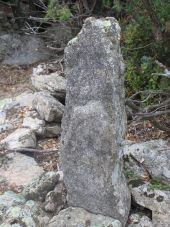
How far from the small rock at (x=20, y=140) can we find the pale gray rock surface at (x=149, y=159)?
1.36 m

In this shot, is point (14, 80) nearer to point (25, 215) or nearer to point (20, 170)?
point (20, 170)

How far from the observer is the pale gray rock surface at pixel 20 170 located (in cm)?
555

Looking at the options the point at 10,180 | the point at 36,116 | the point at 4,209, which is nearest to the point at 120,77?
the point at 4,209

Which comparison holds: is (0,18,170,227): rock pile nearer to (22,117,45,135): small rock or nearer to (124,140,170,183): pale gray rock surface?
(124,140,170,183): pale gray rock surface

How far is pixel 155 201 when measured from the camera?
4.59 meters

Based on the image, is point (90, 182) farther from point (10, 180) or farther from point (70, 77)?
point (10, 180)

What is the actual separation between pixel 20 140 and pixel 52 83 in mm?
1488

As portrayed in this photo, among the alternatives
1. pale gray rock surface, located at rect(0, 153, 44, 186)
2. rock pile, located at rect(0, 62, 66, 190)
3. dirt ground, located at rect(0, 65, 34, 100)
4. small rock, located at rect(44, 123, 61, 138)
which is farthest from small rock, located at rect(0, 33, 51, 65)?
pale gray rock surface, located at rect(0, 153, 44, 186)

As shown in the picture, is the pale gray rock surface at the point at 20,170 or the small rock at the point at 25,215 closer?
the small rock at the point at 25,215

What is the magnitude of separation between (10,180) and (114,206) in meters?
1.58

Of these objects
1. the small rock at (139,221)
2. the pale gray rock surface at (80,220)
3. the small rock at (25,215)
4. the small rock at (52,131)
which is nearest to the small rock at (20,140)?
the small rock at (52,131)

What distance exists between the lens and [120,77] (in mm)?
4184

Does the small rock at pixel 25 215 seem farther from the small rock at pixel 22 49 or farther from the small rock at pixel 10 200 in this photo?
the small rock at pixel 22 49

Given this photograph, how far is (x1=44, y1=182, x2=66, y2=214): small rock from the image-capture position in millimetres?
4645
